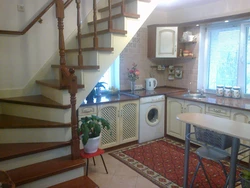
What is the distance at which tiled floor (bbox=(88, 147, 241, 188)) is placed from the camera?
242 centimetres

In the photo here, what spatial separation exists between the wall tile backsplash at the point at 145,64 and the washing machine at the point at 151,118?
0.61m

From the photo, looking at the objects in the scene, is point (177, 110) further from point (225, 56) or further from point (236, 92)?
point (225, 56)

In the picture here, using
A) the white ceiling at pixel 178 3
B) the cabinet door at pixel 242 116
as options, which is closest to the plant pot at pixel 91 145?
the cabinet door at pixel 242 116

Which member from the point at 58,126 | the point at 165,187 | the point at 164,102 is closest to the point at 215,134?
Answer: the point at 165,187

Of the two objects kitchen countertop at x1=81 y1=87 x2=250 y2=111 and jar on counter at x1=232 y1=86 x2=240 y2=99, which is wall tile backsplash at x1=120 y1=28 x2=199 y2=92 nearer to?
kitchen countertop at x1=81 y1=87 x2=250 y2=111

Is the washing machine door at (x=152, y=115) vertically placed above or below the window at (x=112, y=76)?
below

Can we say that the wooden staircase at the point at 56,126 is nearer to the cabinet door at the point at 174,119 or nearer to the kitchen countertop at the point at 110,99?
the kitchen countertop at the point at 110,99

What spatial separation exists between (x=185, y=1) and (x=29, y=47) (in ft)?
8.45

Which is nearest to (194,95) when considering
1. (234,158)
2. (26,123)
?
(234,158)

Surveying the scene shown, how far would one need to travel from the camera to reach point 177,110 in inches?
143

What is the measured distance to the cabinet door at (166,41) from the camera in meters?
3.85

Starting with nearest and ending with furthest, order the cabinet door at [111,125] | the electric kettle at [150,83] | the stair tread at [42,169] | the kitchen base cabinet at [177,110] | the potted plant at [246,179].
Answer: the potted plant at [246,179]
the stair tread at [42,169]
the cabinet door at [111,125]
the kitchen base cabinet at [177,110]
the electric kettle at [150,83]

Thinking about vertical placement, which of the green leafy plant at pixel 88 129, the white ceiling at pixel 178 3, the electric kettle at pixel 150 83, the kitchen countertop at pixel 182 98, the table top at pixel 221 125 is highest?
the white ceiling at pixel 178 3

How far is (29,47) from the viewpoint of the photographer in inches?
108
